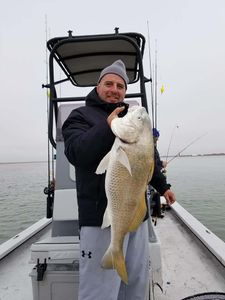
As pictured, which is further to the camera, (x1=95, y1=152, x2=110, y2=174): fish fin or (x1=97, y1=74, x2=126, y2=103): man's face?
(x1=97, y1=74, x2=126, y2=103): man's face

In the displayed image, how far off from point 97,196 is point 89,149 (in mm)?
407

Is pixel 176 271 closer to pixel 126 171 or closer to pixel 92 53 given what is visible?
pixel 126 171

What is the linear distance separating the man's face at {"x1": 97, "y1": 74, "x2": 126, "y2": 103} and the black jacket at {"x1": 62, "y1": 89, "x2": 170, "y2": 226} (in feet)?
0.16

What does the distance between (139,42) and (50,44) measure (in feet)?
3.36

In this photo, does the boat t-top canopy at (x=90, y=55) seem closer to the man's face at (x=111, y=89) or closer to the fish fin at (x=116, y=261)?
the man's face at (x=111, y=89)

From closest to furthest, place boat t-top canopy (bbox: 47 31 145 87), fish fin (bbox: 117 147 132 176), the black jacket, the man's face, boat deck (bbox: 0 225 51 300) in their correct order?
fish fin (bbox: 117 147 132 176)
the black jacket
the man's face
boat t-top canopy (bbox: 47 31 145 87)
boat deck (bbox: 0 225 51 300)

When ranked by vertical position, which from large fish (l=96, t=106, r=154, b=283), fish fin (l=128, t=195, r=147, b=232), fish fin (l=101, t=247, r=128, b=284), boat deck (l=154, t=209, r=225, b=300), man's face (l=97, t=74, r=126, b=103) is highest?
man's face (l=97, t=74, r=126, b=103)

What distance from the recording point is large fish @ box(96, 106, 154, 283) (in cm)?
158

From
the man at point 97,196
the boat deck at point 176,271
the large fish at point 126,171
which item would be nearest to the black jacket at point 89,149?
the man at point 97,196

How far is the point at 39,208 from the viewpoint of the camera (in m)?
12.1

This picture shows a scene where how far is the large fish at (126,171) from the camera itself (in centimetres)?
158

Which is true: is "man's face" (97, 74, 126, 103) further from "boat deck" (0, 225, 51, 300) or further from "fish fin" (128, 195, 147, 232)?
"boat deck" (0, 225, 51, 300)

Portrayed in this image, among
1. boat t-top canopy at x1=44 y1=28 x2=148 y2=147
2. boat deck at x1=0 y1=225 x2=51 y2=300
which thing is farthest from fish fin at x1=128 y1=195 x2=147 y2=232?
boat deck at x1=0 y1=225 x2=51 y2=300

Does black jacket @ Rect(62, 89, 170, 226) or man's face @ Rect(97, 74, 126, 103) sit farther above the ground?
man's face @ Rect(97, 74, 126, 103)
